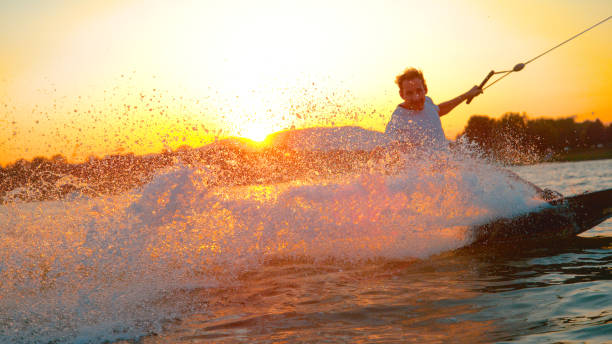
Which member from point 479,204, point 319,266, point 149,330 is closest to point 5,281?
point 149,330

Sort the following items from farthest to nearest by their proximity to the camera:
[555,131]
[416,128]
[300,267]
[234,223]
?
1. [555,131]
2. [416,128]
3. [234,223]
4. [300,267]

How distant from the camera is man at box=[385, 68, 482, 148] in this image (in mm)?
7488

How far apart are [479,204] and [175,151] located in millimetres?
5443

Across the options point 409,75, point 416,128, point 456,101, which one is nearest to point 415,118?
point 416,128

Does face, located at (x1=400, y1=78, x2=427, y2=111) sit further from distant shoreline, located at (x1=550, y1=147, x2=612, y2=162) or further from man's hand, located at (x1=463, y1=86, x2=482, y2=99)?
distant shoreline, located at (x1=550, y1=147, x2=612, y2=162)

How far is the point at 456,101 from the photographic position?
861cm

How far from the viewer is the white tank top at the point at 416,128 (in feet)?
24.5

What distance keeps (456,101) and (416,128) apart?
5.20ft

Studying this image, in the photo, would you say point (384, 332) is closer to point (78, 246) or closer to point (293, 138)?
point (78, 246)

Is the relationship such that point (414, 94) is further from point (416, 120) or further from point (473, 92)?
point (473, 92)

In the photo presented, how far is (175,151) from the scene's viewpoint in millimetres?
8750

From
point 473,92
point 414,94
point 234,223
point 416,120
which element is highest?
point 473,92

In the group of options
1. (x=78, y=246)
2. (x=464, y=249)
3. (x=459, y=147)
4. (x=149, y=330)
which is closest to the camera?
(x=149, y=330)

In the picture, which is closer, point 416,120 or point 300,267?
point 300,267
